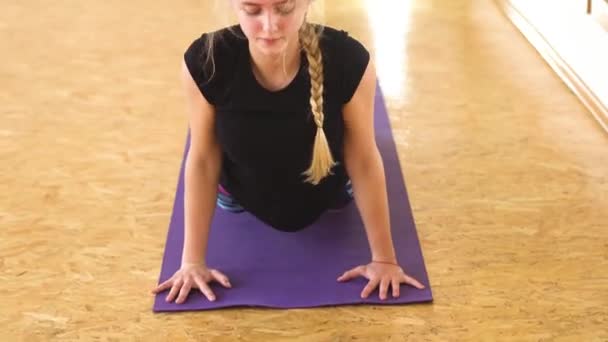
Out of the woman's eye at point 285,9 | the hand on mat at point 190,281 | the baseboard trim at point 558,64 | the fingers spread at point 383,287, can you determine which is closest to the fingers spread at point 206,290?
the hand on mat at point 190,281

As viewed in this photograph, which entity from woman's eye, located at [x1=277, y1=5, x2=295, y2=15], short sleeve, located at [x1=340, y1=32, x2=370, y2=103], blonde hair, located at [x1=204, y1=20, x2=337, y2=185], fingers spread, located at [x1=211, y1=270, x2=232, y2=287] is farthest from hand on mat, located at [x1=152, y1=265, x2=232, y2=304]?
woman's eye, located at [x1=277, y1=5, x2=295, y2=15]

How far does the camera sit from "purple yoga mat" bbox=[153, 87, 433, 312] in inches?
59.3

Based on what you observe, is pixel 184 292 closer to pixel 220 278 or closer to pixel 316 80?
pixel 220 278

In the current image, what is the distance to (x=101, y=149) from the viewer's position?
2074 mm

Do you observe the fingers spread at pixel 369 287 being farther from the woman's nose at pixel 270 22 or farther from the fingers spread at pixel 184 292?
the woman's nose at pixel 270 22

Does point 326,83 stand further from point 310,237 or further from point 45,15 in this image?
point 45,15

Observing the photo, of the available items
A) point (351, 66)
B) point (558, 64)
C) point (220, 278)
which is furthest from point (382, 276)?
point (558, 64)

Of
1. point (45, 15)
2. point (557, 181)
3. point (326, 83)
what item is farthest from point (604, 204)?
point (45, 15)

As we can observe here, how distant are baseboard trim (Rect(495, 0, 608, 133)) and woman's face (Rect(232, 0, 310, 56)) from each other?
1170 mm

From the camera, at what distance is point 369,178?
1.51 m

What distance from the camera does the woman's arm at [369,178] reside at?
1.50m

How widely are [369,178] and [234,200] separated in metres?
0.37

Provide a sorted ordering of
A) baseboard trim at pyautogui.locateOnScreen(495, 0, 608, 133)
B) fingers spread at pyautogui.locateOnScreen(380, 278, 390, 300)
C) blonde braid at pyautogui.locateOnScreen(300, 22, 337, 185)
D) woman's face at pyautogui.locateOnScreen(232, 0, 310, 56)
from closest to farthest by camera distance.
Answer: woman's face at pyautogui.locateOnScreen(232, 0, 310, 56) < blonde braid at pyautogui.locateOnScreen(300, 22, 337, 185) < fingers spread at pyautogui.locateOnScreen(380, 278, 390, 300) < baseboard trim at pyautogui.locateOnScreen(495, 0, 608, 133)

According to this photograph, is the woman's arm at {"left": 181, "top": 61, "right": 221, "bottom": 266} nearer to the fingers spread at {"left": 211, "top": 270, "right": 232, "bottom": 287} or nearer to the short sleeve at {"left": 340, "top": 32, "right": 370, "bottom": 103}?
the fingers spread at {"left": 211, "top": 270, "right": 232, "bottom": 287}
